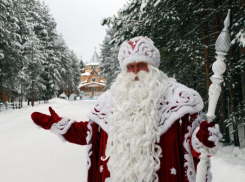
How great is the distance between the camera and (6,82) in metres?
16.8

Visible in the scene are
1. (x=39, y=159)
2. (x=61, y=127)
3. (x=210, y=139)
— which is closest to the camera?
(x=210, y=139)

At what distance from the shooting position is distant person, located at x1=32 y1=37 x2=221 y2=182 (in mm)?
2053

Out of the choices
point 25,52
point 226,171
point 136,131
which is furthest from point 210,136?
point 25,52

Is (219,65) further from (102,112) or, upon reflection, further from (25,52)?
(25,52)

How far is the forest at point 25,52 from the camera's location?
→ 1603 cm

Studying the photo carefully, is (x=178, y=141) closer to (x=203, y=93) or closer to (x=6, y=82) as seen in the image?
(x=203, y=93)

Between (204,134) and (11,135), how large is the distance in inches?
375

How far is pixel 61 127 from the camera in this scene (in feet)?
8.16

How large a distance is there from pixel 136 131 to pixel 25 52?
23.1m

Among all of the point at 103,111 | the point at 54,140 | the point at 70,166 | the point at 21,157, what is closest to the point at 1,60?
the point at 54,140

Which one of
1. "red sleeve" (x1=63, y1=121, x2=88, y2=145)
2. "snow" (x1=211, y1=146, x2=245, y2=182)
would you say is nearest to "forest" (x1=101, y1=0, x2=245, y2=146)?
"snow" (x1=211, y1=146, x2=245, y2=182)

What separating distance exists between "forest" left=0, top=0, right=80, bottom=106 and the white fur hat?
585 inches

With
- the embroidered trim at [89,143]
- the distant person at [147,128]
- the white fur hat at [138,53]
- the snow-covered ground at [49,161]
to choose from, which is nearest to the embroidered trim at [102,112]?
the distant person at [147,128]

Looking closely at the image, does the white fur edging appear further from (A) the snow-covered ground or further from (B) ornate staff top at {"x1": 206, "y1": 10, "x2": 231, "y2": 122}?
(A) the snow-covered ground
